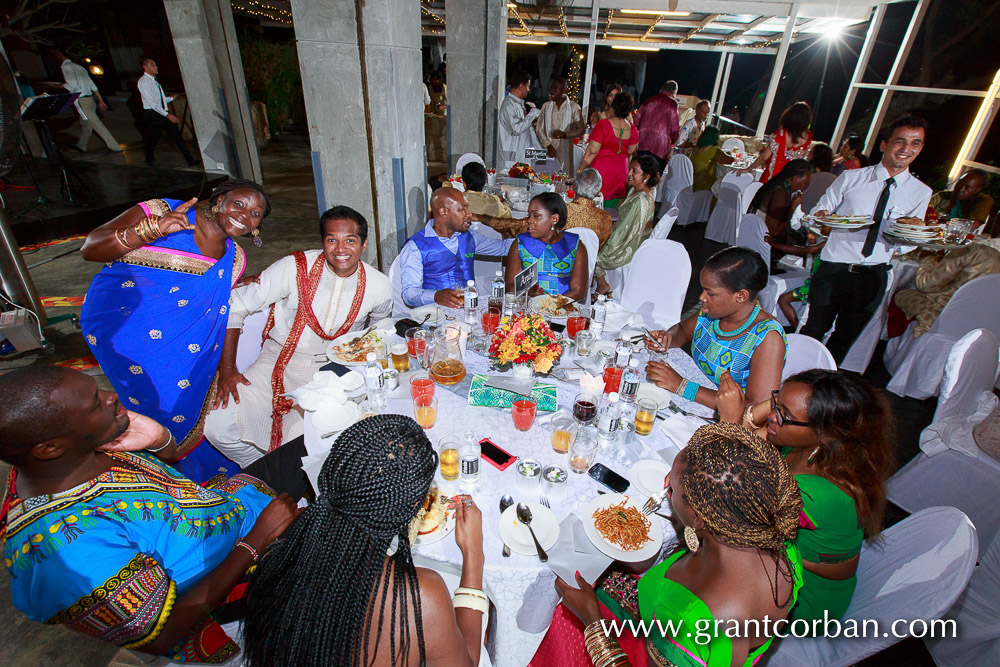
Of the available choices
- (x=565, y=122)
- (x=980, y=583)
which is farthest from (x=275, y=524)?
(x=565, y=122)

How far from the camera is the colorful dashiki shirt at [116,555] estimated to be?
1349 millimetres

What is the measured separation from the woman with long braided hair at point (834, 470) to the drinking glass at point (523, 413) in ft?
3.50

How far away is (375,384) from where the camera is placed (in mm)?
2377

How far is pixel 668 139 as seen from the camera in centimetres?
844

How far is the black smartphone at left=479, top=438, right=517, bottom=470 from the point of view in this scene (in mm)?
1975

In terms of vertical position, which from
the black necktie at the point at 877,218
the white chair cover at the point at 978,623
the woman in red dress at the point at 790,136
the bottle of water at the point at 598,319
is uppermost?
the woman in red dress at the point at 790,136

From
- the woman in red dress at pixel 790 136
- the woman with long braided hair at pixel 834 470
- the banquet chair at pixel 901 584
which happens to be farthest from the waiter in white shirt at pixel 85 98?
the banquet chair at pixel 901 584

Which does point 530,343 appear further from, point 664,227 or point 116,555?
point 664,227

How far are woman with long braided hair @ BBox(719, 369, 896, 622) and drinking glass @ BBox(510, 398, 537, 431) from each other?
1066 mm

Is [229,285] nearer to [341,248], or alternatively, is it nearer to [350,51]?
[341,248]

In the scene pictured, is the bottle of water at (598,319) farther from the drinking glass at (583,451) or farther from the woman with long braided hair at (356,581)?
the woman with long braided hair at (356,581)

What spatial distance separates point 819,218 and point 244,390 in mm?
5133

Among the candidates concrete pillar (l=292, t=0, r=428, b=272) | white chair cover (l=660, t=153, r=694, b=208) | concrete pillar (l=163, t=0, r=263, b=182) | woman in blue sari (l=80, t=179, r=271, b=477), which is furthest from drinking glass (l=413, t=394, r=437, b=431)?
concrete pillar (l=163, t=0, r=263, b=182)

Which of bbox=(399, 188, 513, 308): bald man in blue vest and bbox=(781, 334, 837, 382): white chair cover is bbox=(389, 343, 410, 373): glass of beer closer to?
bbox=(399, 188, 513, 308): bald man in blue vest
